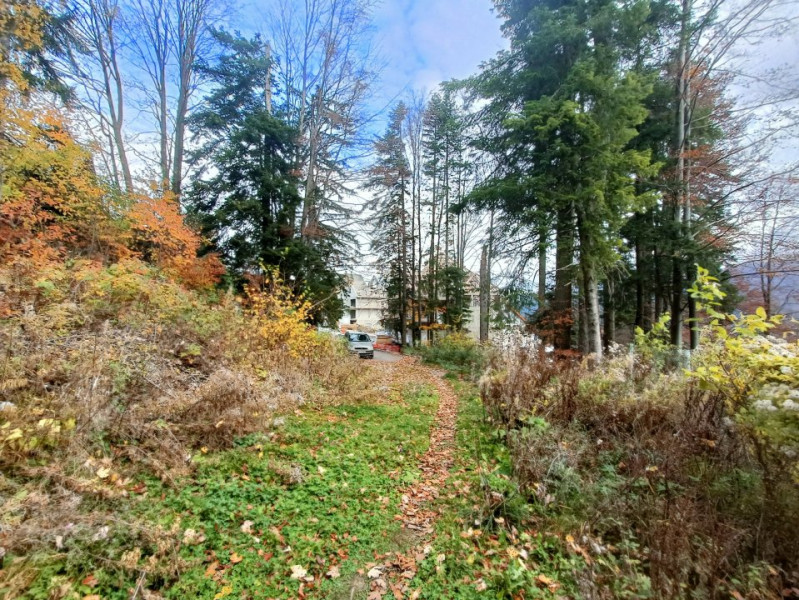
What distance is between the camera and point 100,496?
2.46 m

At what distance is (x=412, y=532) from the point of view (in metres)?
2.86

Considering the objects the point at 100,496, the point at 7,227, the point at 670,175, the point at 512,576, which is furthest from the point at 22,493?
the point at 670,175

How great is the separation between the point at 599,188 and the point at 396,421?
6615mm

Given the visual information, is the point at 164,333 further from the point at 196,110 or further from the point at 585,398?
the point at 196,110

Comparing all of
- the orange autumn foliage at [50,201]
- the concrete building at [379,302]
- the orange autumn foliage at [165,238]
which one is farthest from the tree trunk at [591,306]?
the orange autumn foliage at [50,201]

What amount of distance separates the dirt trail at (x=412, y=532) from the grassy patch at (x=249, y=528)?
0.12 meters

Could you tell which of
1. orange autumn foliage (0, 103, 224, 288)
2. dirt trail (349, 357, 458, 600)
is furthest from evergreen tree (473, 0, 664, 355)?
orange autumn foliage (0, 103, 224, 288)

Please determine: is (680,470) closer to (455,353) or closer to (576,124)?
(576,124)

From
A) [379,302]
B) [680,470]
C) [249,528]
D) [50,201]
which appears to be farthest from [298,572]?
[379,302]

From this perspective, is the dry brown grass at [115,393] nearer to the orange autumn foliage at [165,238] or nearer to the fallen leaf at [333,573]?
the fallen leaf at [333,573]

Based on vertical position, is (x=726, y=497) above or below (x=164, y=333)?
below

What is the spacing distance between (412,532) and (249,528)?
136cm

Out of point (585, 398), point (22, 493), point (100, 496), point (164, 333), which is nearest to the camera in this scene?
point (22, 493)

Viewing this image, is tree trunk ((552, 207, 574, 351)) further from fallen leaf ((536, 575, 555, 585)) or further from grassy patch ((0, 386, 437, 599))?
fallen leaf ((536, 575, 555, 585))
